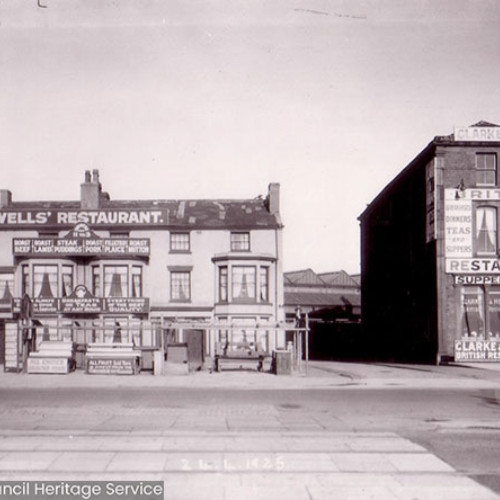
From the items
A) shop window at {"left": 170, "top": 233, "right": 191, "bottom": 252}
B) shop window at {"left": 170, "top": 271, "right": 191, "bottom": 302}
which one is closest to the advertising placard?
shop window at {"left": 170, "top": 271, "right": 191, "bottom": 302}

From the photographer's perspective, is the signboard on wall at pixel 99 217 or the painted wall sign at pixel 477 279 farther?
the signboard on wall at pixel 99 217

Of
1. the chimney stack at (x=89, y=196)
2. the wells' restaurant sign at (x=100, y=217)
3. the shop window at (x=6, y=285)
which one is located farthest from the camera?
the chimney stack at (x=89, y=196)

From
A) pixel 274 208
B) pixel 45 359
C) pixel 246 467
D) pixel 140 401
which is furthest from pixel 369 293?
pixel 246 467

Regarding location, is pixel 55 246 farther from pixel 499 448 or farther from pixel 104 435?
pixel 499 448

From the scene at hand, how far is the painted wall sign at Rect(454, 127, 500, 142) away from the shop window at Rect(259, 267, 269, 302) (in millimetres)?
12980

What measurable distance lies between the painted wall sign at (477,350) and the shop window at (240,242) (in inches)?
525

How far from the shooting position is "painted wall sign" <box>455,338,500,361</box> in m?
31.8

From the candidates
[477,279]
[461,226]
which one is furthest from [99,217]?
[477,279]

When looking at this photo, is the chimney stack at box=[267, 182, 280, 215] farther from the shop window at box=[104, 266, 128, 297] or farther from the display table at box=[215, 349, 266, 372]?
the display table at box=[215, 349, 266, 372]

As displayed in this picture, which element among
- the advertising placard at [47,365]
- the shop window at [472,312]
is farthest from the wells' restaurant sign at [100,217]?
the shop window at [472,312]

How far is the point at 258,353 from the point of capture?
2997 centimetres

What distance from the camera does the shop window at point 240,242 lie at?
3950 centimetres

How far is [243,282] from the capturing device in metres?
38.4

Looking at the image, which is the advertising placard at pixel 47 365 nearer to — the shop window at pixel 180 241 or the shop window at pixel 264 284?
the shop window at pixel 180 241
